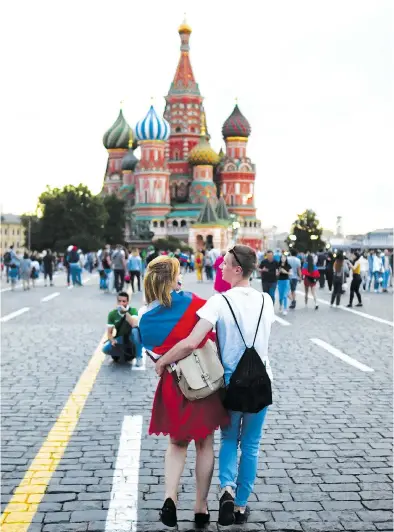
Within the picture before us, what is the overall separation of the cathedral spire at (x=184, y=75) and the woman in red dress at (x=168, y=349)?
92.6 m

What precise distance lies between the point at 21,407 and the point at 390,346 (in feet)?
22.0

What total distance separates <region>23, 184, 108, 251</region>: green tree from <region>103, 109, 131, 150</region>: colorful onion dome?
894 inches

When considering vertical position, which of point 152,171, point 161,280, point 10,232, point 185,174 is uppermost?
point 185,174

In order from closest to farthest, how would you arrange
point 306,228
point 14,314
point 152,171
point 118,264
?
point 14,314 < point 118,264 < point 152,171 < point 306,228

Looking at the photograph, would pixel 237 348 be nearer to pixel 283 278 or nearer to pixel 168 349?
pixel 168 349

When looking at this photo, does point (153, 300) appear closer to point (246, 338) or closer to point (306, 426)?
point (246, 338)

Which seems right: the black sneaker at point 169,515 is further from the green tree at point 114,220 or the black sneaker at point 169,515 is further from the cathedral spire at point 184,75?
the cathedral spire at point 184,75

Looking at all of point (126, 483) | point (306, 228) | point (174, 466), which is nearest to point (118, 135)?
point (306, 228)

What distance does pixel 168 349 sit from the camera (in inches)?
167

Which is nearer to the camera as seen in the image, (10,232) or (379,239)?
(379,239)

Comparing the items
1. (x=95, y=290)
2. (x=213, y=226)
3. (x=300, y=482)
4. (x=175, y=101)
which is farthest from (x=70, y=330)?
(x=175, y=101)

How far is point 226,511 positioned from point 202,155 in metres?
88.2

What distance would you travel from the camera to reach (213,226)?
282 ft

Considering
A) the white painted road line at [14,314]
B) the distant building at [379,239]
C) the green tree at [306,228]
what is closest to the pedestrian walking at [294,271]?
the white painted road line at [14,314]
